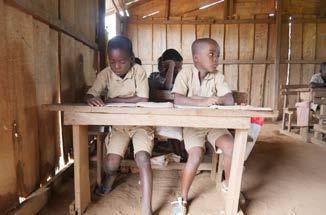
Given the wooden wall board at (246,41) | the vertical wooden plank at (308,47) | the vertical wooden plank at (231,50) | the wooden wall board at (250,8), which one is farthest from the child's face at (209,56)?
the vertical wooden plank at (308,47)

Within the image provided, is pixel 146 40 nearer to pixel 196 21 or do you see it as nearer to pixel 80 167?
pixel 196 21

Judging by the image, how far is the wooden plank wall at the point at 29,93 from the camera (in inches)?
69.7

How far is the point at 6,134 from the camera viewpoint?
177 cm

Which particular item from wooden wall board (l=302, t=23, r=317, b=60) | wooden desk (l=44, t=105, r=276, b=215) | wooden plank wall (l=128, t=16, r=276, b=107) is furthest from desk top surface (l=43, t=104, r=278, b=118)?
wooden wall board (l=302, t=23, r=317, b=60)

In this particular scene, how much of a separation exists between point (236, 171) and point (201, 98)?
0.59 metres

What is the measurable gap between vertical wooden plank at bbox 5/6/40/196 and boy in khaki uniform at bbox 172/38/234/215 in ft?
3.53

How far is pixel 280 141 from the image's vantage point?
17.9 feet

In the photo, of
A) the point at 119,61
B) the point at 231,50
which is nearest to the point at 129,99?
the point at 119,61

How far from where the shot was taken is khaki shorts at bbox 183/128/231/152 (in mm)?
2273

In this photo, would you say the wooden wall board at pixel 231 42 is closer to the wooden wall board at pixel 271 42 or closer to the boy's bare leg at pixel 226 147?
the wooden wall board at pixel 271 42

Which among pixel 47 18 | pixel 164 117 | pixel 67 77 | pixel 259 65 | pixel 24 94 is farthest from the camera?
pixel 259 65

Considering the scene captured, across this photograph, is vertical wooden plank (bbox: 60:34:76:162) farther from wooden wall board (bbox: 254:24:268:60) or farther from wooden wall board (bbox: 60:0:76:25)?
wooden wall board (bbox: 254:24:268:60)

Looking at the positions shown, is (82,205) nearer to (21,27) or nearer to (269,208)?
(21,27)

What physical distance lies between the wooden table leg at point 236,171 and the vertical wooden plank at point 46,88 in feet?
4.74
